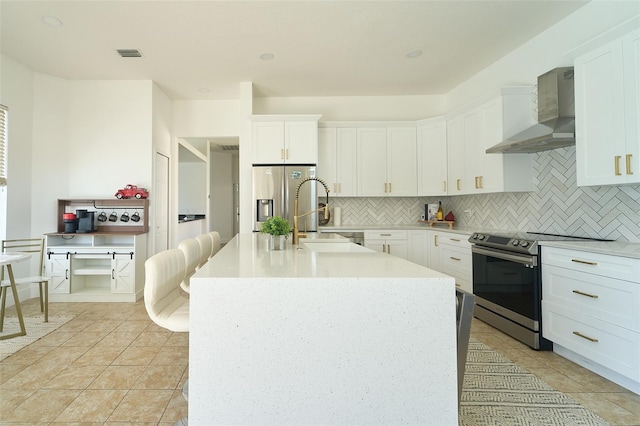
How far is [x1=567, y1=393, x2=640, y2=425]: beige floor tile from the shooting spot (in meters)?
1.70

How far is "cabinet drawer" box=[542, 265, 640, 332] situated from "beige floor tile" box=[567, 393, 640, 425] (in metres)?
0.48

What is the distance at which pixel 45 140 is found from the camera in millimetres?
4125

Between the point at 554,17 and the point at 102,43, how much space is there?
460cm

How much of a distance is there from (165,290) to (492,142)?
3.48m

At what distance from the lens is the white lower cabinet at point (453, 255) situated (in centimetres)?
346

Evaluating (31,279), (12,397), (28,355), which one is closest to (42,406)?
(12,397)

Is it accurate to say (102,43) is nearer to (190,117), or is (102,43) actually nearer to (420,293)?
(190,117)

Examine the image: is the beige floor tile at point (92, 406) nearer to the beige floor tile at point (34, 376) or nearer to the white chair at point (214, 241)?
the beige floor tile at point (34, 376)

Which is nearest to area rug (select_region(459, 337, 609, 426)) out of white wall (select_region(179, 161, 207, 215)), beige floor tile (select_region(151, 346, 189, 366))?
beige floor tile (select_region(151, 346, 189, 366))

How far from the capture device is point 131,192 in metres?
4.13

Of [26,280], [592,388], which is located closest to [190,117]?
[26,280]

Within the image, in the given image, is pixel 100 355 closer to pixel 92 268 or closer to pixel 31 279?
pixel 31 279

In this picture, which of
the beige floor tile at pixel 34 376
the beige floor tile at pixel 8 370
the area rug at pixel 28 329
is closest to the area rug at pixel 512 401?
the beige floor tile at pixel 34 376

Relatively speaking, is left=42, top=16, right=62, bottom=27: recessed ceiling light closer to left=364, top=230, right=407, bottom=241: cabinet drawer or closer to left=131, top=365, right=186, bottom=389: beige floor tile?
left=131, top=365, right=186, bottom=389: beige floor tile
